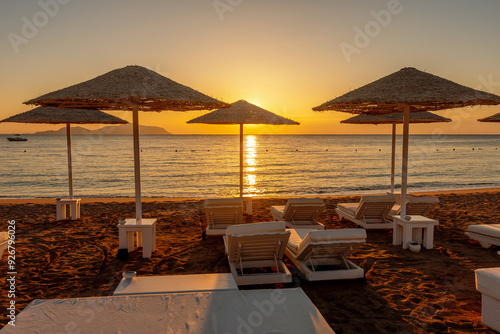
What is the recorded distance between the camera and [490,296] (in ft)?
10.6

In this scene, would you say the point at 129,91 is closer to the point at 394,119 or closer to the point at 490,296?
the point at 490,296

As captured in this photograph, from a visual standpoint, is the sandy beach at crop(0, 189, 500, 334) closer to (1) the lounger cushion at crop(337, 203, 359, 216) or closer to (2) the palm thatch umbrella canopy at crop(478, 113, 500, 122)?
(1) the lounger cushion at crop(337, 203, 359, 216)

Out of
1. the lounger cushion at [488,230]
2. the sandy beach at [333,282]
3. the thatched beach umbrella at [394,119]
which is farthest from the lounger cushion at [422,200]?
the thatched beach umbrella at [394,119]

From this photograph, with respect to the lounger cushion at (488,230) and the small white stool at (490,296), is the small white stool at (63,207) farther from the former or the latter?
the lounger cushion at (488,230)

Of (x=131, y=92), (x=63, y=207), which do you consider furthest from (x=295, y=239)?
(x=63, y=207)

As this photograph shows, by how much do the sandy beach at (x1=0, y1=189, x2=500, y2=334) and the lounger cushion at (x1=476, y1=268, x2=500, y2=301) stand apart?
0.41 m

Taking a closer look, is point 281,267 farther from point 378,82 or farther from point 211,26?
point 211,26

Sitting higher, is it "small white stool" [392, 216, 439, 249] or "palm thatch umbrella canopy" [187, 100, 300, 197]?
"palm thatch umbrella canopy" [187, 100, 300, 197]

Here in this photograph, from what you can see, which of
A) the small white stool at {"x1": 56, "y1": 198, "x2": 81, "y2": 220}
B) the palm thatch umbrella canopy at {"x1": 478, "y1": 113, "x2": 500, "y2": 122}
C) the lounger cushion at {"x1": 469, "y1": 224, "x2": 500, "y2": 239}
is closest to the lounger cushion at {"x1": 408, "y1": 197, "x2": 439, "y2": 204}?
the lounger cushion at {"x1": 469, "y1": 224, "x2": 500, "y2": 239}

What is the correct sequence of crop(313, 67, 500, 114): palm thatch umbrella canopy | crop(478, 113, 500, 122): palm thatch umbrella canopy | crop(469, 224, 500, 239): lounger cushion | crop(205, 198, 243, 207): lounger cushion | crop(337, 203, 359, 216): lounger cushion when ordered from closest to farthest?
crop(313, 67, 500, 114): palm thatch umbrella canopy < crop(469, 224, 500, 239): lounger cushion < crop(205, 198, 243, 207): lounger cushion < crop(337, 203, 359, 216): lounger cushion < crop(478, 113, 500, 122): palm thatch umbrella canopy

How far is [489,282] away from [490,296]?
0.14 m

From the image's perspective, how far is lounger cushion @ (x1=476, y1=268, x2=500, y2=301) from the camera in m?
3.13

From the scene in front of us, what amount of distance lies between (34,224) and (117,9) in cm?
541

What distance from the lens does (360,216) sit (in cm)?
711
